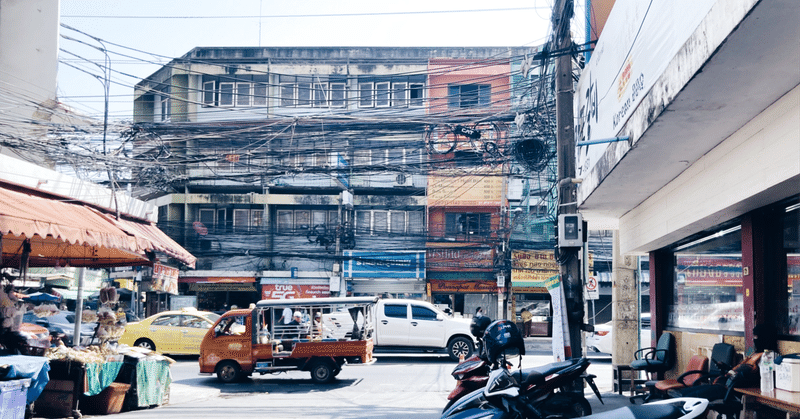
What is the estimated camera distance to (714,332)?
963 cm

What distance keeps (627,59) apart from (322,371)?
9956mm

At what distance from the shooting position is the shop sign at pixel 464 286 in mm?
32406

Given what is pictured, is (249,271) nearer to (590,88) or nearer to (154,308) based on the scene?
(154,308)

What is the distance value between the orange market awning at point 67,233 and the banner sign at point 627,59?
7068mm

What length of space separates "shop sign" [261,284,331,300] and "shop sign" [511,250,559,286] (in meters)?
8.54

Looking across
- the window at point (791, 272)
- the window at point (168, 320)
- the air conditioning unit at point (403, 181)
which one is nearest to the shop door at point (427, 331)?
the window at point (168, 320)

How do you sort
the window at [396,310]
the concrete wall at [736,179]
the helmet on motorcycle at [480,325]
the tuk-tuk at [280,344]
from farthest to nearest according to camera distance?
the window at [396,310]
the tuk-tuk at [280,344]
the helmet on motorcycle at [480,325]
the concrete wall at [736,179]

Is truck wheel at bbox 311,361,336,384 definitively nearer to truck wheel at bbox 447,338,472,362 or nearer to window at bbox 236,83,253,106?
truck wheel at bbox 447,338,472,362

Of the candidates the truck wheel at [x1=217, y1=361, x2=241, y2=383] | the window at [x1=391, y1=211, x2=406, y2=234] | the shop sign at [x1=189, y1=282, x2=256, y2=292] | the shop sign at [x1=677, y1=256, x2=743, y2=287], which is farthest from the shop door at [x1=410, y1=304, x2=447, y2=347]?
the shop sign at [x1=189, y1=282, x2=256, y2=292]

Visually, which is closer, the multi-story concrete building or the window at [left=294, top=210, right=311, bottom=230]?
the multi-story concrete building

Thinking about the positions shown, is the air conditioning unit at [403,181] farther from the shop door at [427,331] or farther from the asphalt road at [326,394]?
the asphalt road at [326,394]

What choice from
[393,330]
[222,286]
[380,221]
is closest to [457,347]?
[393,330]

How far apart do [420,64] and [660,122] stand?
28.1 metres

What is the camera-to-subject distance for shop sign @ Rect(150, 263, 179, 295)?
46.9ft
